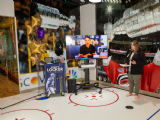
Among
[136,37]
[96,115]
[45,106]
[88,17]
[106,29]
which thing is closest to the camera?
[96,115]

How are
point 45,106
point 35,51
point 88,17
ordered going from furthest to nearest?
point 88,17
point 35,51
point 45,106

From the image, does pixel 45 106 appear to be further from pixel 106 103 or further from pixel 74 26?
pixel 74 26

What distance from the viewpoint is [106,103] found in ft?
9.74

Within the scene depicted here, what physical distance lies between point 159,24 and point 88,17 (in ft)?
7.94

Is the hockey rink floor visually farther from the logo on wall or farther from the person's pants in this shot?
the logo on wall

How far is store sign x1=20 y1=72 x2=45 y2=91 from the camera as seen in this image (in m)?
3.78

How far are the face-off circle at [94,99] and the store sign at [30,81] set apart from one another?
4.03 ft

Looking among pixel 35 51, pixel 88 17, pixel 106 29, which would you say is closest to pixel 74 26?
pixel 88 17

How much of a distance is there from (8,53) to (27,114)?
9.31ft

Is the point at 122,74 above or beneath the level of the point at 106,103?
above

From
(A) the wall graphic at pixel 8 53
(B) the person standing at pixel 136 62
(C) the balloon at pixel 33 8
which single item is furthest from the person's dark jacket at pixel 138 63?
(A) the wall graphic at pixel 8 53

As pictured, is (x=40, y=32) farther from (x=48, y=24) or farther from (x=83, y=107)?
(x=83, y=107)

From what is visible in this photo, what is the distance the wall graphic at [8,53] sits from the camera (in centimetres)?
400

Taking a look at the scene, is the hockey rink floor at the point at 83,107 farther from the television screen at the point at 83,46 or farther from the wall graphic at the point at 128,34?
the television screen at the point at 83,46
